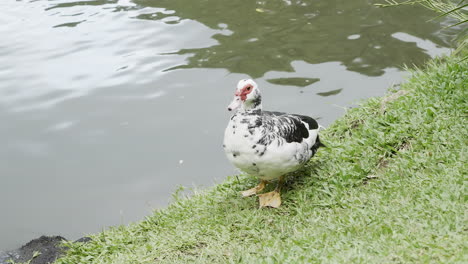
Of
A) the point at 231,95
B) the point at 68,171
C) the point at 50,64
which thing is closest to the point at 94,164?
the point at 68,171

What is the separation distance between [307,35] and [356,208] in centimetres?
476

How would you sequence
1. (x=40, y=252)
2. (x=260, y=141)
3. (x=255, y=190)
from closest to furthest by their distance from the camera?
(x=260, y=141) → (x=40, y=252) → (x=255, y=190)

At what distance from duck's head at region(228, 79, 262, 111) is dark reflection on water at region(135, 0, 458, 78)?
10.6 ft

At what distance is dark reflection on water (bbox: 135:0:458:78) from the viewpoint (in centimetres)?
779

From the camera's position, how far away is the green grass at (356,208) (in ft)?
11.2

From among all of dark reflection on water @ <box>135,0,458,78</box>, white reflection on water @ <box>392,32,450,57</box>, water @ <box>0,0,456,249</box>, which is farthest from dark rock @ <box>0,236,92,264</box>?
white reflection on water @ <box>392,32,450,57</box>

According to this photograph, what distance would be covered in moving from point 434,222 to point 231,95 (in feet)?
13.5

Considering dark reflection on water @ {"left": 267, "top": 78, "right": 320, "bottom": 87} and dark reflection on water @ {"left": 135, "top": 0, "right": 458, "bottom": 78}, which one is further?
dark reflection on water @ {"left": 135, "top": 0, "right": 458, "bottom": 78}

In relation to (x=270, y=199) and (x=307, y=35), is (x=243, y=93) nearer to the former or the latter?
(x=270, y=199)

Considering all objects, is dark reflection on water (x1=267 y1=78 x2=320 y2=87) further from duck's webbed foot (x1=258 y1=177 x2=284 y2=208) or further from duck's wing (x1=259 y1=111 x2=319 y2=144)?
duck's webbed foot (x1=258 y1=177 x2=284 y2=208)

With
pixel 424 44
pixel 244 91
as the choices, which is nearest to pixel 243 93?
pixel 244 91

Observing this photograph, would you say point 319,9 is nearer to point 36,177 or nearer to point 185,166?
point 185,166

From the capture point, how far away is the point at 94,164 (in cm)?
638

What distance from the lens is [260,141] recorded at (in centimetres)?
420
